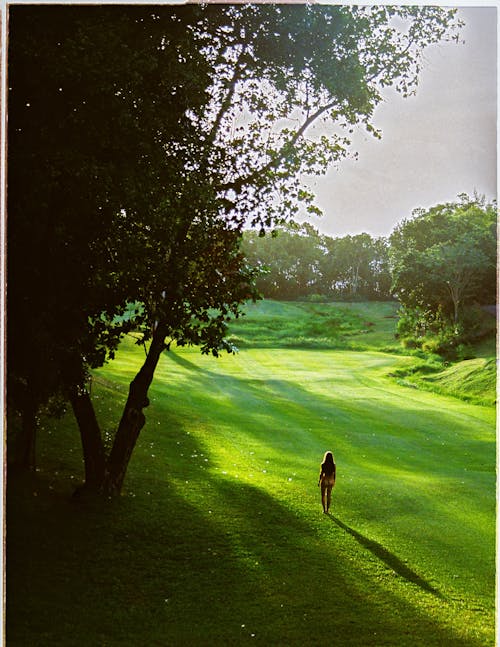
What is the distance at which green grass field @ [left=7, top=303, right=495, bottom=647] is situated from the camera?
4.07m

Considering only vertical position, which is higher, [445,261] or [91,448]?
[445,261]

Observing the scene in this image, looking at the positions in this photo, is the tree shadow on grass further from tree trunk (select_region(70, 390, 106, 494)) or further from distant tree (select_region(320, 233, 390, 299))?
distant tree (select_region(320, 233, 390, 299))

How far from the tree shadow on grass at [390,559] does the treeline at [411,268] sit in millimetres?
2200

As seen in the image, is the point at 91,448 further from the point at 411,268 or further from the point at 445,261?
the point at 445,261

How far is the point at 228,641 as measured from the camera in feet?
12.8

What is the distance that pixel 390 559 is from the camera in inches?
191

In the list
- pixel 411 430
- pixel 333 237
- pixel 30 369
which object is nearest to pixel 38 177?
pixel 30 369

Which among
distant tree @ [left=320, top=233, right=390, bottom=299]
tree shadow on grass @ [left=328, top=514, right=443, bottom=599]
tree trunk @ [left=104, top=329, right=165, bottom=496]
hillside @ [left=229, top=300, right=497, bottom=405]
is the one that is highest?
distant tree @ [left=320, top=233, right=390, bottom=299]

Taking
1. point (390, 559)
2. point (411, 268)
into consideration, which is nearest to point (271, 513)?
point (390, 559)

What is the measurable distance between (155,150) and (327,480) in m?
3.23

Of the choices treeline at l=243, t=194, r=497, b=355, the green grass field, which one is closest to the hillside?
the green grass field

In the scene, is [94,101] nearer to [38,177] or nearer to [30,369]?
[38,177]

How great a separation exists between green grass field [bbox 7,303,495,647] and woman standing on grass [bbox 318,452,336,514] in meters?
0.15

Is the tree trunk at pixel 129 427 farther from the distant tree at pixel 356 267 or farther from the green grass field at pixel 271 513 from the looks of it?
the distant tree at pixel 356 267
